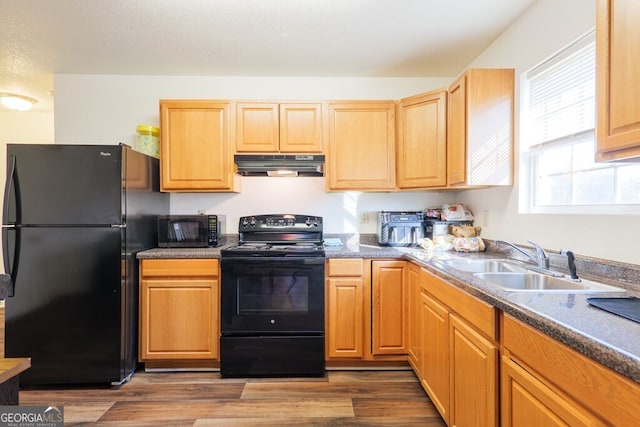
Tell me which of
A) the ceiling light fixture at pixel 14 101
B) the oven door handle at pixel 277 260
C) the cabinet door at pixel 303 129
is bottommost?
the oven door handle at pixel 277 260

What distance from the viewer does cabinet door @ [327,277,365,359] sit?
7.57 ft

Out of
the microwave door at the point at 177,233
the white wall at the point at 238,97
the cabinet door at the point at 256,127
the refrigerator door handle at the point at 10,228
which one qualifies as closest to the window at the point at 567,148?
the white wall at the point at 238,97

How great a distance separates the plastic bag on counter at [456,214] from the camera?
103 inches

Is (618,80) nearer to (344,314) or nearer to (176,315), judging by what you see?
(344,314)

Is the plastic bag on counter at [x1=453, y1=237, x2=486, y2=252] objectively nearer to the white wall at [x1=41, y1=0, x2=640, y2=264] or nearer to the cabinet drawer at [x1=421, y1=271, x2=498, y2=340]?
the white wall at [x1=41, y1=0, x2=640, y2=264]

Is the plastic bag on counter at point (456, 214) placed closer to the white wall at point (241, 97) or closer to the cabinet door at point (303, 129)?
the white wall at point (241, 97)

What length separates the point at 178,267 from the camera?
2289 millimetres

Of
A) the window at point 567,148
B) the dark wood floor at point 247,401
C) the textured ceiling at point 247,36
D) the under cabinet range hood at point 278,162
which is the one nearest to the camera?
the window at point 567,148

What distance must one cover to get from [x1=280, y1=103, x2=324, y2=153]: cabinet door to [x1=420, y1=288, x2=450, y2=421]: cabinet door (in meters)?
1.39

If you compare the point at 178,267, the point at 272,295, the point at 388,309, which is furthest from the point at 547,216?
the point at 178,267

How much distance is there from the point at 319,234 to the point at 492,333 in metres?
1.71

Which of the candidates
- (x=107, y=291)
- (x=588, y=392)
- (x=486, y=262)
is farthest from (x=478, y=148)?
(x=107, y=291)

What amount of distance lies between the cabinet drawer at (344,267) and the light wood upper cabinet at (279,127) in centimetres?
94

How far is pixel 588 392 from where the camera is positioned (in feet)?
2.53
